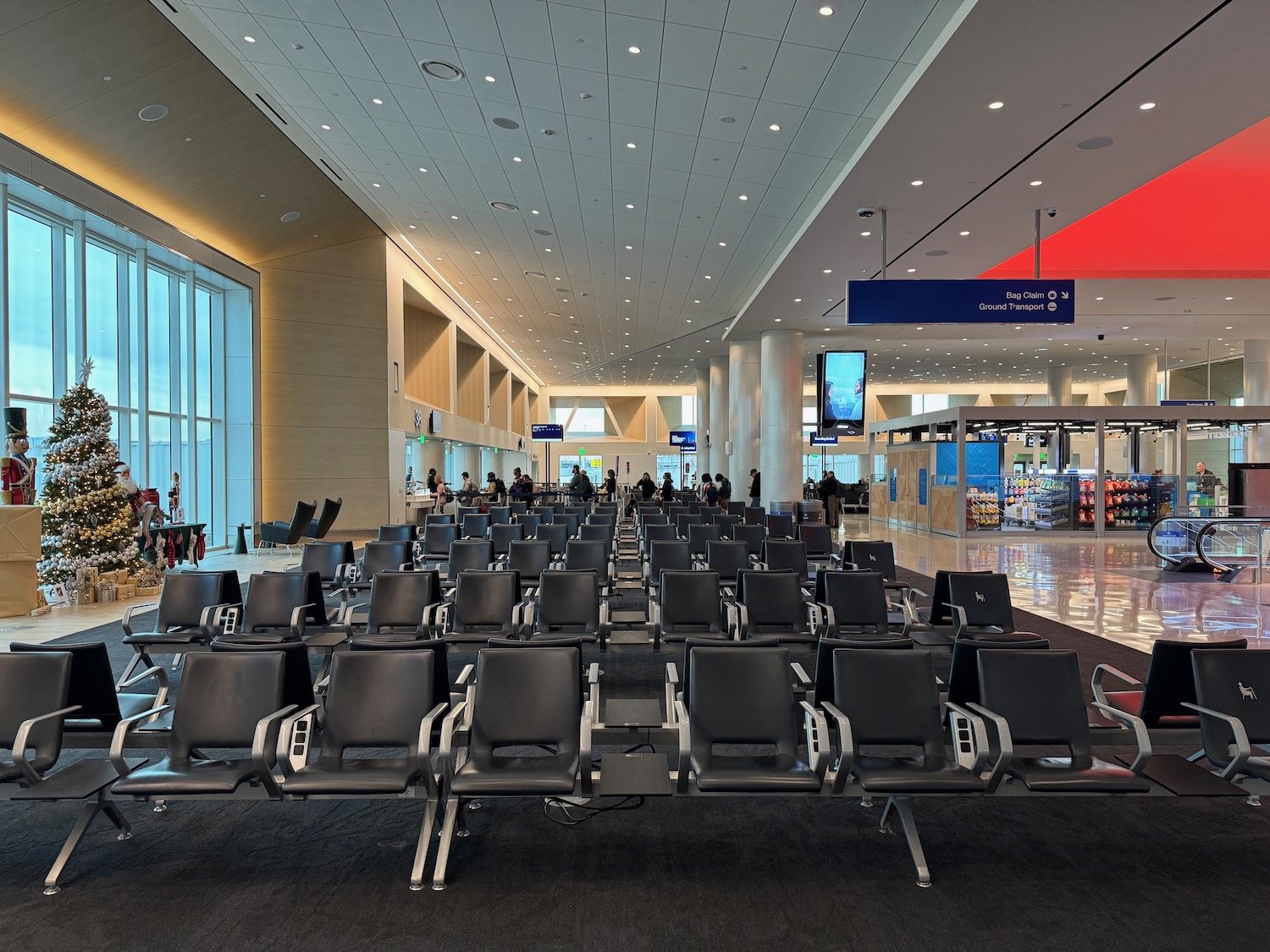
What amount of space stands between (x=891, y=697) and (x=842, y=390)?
662 inches

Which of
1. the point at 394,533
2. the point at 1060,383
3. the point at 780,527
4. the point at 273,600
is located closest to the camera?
the point at 273,600

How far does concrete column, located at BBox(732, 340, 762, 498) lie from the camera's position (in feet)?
73.2

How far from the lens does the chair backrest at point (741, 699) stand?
139 inches

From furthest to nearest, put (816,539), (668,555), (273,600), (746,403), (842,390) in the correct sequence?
(746,403) < (842,390) < (816,539) < (668,555) < (273,600)

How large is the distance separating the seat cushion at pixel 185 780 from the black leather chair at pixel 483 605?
2364 millimetres

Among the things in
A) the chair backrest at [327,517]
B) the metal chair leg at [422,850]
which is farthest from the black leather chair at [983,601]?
the chair backrest at [327,517]

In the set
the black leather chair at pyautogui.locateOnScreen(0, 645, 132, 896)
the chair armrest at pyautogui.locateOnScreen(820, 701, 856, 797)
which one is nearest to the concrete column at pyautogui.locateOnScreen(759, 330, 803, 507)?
the chair armrest at pyautogui.locateOnScreen(820, 701, 856, 797)

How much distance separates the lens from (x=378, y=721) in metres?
3.49

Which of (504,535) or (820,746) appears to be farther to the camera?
(504,535)

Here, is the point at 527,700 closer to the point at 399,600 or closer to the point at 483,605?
the point at 483,605

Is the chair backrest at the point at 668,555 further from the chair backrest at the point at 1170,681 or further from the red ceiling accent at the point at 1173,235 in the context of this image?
the red ceiling accent at the point at 1173,235

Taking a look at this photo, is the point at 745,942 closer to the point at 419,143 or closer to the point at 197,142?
the point at 419,143

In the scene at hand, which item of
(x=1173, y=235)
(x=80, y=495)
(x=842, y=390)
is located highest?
(x=1173, y=235)

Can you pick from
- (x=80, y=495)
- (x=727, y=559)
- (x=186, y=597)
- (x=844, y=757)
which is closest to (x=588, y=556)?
(x=727, y=559)
